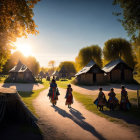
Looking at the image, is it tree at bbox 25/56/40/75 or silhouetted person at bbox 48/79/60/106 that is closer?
silhouetted person at bbox 48/79/60/106

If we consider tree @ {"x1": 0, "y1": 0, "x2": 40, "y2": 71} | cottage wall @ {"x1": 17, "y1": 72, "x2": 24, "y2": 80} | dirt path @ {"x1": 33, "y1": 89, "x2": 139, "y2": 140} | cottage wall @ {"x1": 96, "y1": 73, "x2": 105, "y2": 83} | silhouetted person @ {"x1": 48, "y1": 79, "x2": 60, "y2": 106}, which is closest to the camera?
dirt path @ {"x1": 33, "y1": 89, "x2": 139, "y2": 140}

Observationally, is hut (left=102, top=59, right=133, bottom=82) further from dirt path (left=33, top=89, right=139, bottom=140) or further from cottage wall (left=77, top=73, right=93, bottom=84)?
dirt path (left=33, top=89, right=139, bottom=140)

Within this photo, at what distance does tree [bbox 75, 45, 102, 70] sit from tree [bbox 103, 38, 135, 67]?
14.6ft

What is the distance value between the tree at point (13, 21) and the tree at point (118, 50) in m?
37.8

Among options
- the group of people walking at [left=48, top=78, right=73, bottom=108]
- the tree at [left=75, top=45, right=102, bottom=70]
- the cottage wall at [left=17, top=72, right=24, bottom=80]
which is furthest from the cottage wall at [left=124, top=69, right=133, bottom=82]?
the cottage wall at [left=17, top=72, right=24, bottom=80]

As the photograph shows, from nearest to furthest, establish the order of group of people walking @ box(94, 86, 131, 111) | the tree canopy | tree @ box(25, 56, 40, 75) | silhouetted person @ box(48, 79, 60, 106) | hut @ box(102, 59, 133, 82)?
group of people walking @ box(94, 86, 131, 111) → silhouetted person @ box(48, 79, 60, 106) → hut @ box(102, 59, 133, 82) → the tree canopy → tree @ box(25, 56, 40, 75)

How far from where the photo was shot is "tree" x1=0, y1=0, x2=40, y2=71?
752 cm

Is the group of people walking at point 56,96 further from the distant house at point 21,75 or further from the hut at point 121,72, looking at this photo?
the distant house at point 21,75

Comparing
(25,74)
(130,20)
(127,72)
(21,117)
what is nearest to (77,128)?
(21,117)

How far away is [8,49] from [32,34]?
247 centimetres

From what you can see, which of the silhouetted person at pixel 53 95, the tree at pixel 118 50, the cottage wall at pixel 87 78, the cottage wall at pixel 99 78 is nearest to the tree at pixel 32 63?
the tree at pixel 118 50

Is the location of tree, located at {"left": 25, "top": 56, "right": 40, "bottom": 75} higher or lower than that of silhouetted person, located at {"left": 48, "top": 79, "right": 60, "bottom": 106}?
higher

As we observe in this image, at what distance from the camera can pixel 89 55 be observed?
46.4 m

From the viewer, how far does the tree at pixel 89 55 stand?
4647 centimetres
